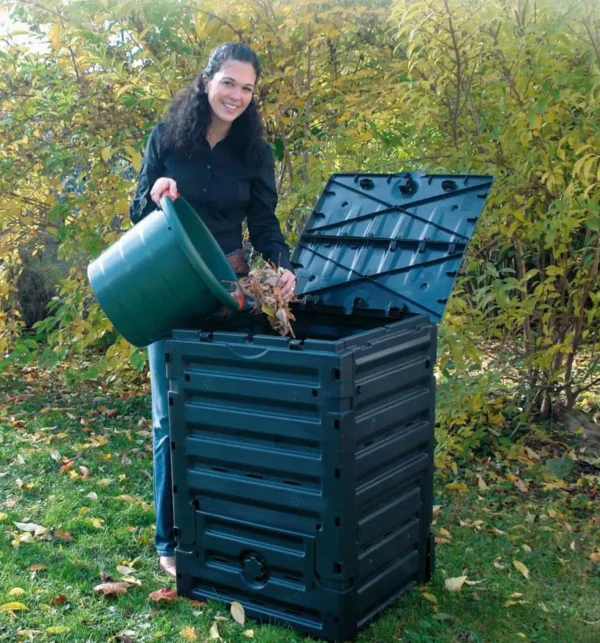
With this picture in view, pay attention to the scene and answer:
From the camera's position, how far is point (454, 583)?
3.14 m

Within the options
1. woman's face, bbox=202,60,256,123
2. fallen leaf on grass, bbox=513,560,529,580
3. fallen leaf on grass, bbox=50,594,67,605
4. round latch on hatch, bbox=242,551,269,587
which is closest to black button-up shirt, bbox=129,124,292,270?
woman's face, bbox=202,60,256,123

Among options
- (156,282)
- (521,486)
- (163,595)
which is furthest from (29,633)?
(521,486)

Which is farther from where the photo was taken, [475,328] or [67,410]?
[67,410]

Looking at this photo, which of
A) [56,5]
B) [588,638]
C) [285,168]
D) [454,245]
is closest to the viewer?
[588,638]

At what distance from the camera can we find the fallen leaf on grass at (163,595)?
2959mm

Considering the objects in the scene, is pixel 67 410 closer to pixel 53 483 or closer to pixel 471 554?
pixel 53 483

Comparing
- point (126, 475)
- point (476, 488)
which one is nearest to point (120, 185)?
point (126, 475)

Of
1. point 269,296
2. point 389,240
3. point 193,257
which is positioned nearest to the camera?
point 193,257

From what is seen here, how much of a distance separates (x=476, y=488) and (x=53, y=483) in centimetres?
210

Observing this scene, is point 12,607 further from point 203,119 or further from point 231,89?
point 231,89

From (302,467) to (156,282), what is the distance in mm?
769

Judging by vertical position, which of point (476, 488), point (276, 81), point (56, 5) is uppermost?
point (56, 5)

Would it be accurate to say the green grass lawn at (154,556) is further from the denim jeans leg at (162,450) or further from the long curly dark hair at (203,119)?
the long curly dark hair at (203,119)

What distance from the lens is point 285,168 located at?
4918mm
